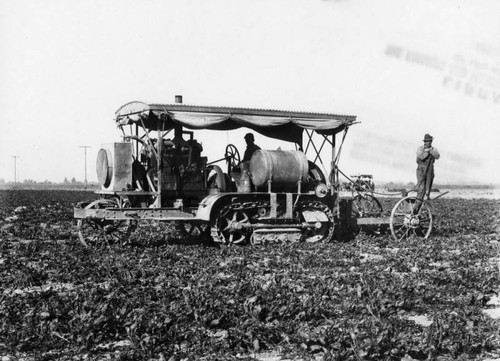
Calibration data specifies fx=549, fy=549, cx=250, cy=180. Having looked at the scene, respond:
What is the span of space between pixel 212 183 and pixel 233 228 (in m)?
1.30

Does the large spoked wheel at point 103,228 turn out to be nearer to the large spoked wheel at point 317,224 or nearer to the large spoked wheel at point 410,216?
the large spoked wheel at point 317,224

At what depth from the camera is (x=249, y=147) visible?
12492 mm

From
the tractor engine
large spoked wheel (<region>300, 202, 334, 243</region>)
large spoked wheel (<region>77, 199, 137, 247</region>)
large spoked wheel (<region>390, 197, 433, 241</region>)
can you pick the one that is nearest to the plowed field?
large spoked wheel (<region>77, 199, 137, 247</region>)

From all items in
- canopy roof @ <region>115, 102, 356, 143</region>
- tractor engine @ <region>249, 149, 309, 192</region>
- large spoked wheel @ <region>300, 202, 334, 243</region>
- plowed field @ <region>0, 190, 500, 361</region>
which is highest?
canopy roof @ <region>115, 102, 356, 143</region>

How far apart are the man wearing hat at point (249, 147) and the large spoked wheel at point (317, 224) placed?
1722 millimetres

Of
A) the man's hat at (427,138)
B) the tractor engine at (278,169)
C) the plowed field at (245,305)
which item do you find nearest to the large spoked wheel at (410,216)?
the man's hat at (427,138)

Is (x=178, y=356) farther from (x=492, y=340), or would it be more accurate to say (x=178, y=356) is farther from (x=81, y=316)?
(x=492, y=340)

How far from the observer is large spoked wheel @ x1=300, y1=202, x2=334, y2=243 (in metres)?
12.1

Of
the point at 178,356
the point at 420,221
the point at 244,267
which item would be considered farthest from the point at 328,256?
the point at 178,356

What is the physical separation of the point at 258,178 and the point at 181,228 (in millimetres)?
2713

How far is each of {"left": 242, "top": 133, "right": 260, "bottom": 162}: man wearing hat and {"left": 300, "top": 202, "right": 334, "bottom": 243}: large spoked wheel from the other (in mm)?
1722

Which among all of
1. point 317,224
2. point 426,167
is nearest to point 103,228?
point 317,224

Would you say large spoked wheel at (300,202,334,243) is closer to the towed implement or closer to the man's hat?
the towed implement

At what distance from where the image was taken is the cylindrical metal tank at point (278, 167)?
456 inches
